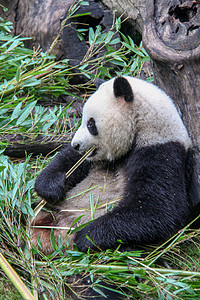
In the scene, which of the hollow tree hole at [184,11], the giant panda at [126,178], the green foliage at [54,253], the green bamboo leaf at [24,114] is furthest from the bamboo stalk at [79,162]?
the hollow tree hole at [184,11]

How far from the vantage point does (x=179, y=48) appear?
10.6ft

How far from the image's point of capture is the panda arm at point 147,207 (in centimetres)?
302

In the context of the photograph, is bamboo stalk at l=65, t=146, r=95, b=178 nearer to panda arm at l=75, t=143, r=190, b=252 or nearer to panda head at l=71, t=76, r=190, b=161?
panda head at l=71, t=76, r=190, b=161

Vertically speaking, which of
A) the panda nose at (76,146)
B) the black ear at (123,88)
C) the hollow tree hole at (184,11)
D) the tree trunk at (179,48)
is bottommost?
the panda nose at (76,146)

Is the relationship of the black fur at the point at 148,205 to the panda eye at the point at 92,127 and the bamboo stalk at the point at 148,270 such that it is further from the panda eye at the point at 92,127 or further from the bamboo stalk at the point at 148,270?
the panda eye at the point at 92,127

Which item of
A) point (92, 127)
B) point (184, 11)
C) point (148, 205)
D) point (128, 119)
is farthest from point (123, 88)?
point (148, 205)

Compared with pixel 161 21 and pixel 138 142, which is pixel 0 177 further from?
pixel 161 21

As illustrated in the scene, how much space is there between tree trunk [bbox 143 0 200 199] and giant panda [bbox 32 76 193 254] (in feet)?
0.44

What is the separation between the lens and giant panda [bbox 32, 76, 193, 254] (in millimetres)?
3043

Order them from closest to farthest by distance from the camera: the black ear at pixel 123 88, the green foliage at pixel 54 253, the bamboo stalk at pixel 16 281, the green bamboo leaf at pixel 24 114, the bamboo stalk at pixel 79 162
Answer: the bamboo stalk at pixel 16 281 < the green foliage at pixel 54 253 < the black ear at pixel 123 88 < the bamboo stalk at pixel 79 162 < the green bamboo leaf at pixel 24 114

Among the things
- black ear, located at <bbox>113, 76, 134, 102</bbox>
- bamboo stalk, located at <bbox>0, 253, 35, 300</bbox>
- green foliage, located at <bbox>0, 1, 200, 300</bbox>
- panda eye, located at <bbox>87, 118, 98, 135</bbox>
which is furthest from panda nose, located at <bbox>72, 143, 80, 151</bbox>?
bamboo stalk, located at <bbox>0, 253, 35, 300</bbox>

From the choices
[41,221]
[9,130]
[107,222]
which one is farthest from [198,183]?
[9,130]

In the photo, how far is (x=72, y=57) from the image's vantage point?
16.7ft

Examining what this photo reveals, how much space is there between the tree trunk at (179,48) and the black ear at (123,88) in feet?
1.19
